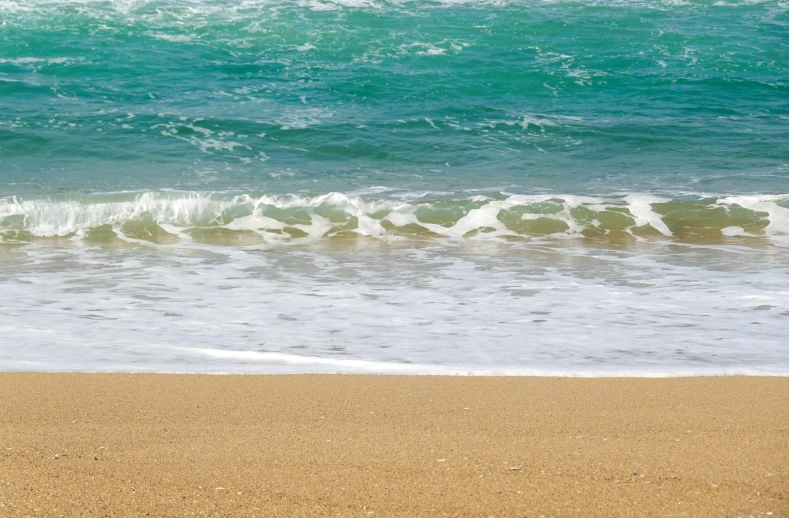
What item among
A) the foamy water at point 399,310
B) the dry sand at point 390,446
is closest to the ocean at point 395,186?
the foamy water at point 399,310

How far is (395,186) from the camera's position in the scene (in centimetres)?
955

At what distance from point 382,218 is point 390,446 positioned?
573cm

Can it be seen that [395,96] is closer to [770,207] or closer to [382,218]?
[382,218]

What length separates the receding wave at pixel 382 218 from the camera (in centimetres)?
775

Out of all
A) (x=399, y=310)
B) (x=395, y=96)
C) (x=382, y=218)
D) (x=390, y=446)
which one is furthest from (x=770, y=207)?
(x=390, y=446)

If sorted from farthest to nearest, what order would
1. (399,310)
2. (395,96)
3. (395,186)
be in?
(395,96), (395,186), (399,310)

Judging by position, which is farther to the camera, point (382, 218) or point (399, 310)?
point (382, 218)

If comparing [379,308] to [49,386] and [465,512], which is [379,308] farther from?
[465,512]

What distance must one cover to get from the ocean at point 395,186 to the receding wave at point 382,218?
40mm

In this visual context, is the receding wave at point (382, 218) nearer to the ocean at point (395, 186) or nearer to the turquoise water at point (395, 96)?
the ocean at point (395, 186)

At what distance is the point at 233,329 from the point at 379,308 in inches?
37.5

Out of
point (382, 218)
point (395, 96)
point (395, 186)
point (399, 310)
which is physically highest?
point (395, 96)

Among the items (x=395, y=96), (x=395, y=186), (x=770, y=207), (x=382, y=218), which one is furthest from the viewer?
(x=395, y=96)

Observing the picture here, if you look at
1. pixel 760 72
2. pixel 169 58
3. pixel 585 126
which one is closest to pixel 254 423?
pixel 585 126
